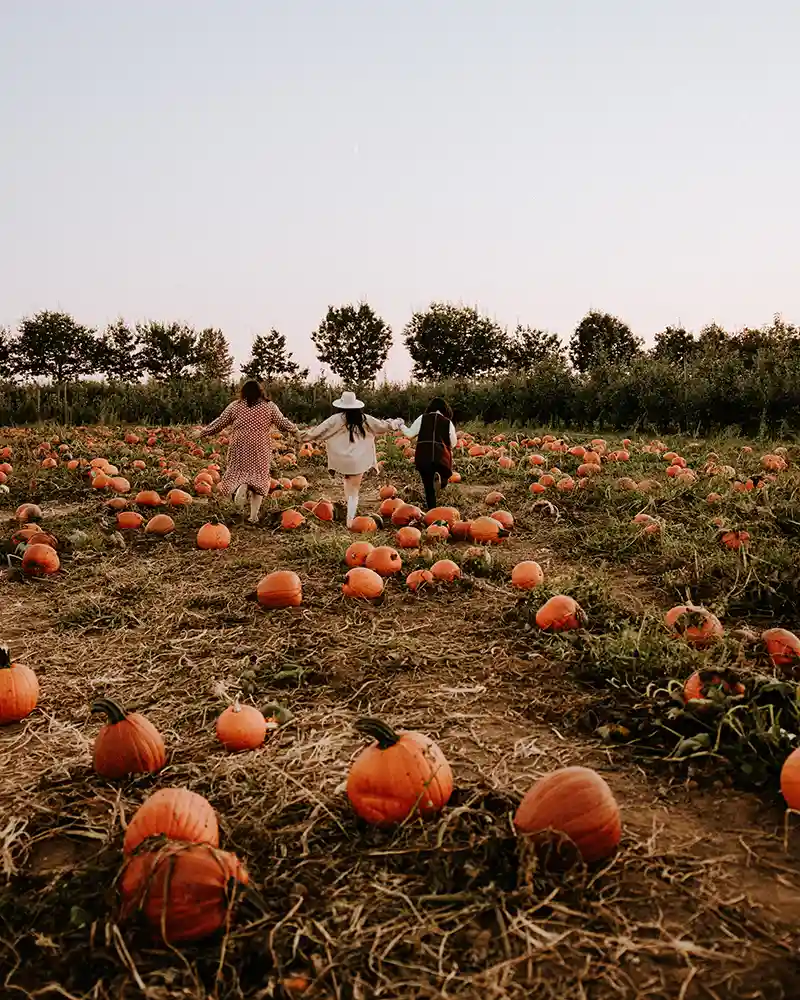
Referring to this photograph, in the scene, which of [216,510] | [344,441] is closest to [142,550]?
[216,510]

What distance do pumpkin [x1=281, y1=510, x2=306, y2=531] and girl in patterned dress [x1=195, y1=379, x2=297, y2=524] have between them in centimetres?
51

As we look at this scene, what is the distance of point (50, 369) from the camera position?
57.1 m

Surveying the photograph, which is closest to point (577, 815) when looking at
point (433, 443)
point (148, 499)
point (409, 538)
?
point (409, 538)

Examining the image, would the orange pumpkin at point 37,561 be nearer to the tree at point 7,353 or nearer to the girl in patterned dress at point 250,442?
the girl in patterned dress at point 250,442

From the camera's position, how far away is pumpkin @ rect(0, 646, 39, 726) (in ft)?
12.1

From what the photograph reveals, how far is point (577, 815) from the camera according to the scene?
2.31 metres

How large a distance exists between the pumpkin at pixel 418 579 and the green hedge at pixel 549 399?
1085 cm

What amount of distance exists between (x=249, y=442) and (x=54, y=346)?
54.6 meters

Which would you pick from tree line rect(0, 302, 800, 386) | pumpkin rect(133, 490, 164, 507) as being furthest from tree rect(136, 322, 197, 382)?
pumpkin rect(133, 490, 164, 507)

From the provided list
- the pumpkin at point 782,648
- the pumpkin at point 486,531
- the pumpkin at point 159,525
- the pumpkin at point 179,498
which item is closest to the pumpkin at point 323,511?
the pumpkin at point 179,498

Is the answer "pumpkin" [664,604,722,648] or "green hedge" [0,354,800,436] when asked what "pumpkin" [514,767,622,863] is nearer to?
"pumpkin" [664,604,722,648]

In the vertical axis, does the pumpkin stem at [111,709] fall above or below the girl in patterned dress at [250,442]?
below

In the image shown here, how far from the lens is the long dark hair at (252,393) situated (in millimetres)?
8672

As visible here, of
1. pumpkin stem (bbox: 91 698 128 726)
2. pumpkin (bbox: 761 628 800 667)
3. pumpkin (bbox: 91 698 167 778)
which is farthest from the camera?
pumpkin (bbox: 761 628 800 667)
